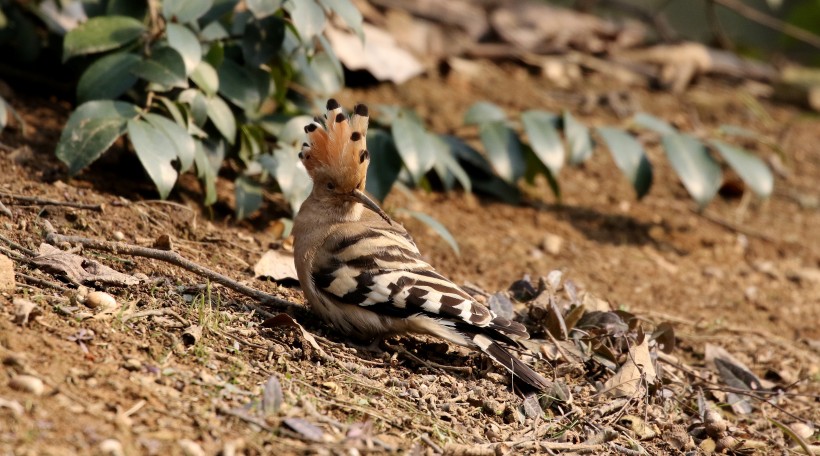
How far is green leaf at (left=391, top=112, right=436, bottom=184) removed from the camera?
525 cm

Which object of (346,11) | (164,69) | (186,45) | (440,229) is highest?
(346,11)

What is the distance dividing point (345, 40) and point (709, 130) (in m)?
2.92

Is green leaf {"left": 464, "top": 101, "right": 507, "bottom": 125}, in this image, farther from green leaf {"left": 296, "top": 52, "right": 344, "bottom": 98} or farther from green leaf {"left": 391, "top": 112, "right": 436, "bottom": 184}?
green leaf {"left": 296, "top": 52, "right": 344, "bottom": 98}

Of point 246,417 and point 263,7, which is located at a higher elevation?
point 263,7

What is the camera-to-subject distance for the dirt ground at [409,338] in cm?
299

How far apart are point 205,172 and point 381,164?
3.32 ft

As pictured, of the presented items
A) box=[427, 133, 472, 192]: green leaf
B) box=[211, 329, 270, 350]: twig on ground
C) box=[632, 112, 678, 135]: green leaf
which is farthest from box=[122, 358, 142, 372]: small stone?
box=[632, 112, 678, 135]: green leaf

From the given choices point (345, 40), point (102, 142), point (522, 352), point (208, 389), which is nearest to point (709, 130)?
point (345, 40)

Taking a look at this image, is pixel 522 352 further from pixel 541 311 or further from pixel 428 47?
pixel 428 47

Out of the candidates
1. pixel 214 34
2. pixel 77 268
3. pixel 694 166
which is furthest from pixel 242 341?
pixel 694 166

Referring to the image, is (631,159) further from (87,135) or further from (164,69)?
(87,135)

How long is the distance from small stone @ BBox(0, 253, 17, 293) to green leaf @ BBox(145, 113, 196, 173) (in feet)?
3.92

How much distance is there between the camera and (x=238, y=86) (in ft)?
16.2

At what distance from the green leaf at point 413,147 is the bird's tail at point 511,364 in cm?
169
